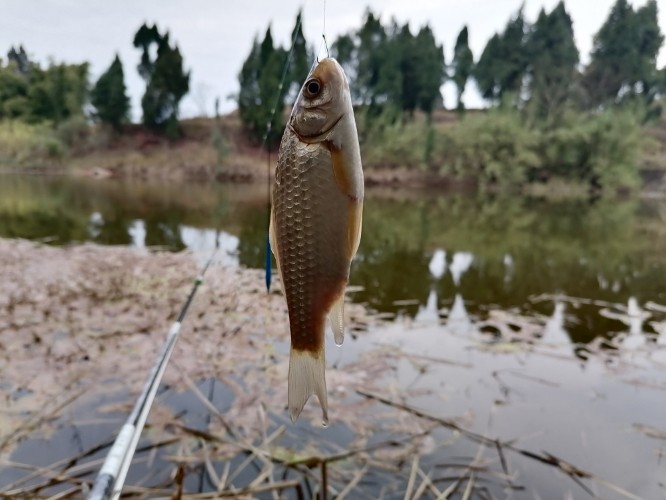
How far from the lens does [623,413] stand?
391 cm

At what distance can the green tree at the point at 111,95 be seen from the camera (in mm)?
37812

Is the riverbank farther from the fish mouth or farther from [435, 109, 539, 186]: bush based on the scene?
[435, 109, 539, 186]: bush

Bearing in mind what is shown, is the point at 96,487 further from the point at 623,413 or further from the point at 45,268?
the point at 45,268

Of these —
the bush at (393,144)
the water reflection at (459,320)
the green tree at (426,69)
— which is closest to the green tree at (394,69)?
the green tree at (426,69)

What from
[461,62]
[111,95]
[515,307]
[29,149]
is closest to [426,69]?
[461,62]

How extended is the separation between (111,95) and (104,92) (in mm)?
660

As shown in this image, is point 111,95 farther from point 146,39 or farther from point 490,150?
point 490,150

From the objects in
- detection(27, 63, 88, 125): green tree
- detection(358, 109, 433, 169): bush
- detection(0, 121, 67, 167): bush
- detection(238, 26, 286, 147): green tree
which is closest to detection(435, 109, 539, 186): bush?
detection(358, 109, 433, 169): bush

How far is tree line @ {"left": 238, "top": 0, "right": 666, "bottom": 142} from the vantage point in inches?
1463

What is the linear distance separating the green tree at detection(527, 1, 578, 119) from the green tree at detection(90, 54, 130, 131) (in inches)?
1317

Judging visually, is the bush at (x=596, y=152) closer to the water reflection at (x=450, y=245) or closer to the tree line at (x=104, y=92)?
the water reflection at (x=450, y=245)

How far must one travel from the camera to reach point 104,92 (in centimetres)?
3794

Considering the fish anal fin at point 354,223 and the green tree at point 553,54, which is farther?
the green tree at point 553,54

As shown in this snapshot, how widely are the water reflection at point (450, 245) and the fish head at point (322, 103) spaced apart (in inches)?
207
